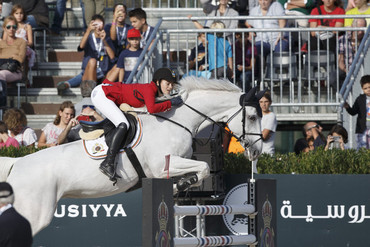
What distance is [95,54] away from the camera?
14.4 meters

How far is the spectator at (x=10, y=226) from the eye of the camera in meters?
5.82

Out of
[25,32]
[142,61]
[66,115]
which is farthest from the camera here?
Answer: [25,32]

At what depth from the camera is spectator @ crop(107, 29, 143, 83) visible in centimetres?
1369

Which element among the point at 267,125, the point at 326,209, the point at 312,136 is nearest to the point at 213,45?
the point at 267,125

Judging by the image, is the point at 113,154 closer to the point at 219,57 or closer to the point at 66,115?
the point at 66,115

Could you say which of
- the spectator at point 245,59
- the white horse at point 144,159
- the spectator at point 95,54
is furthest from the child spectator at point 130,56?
the white horse at point 144,159

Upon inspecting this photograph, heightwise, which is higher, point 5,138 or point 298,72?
point 298,72

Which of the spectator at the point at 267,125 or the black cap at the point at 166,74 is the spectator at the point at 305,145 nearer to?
the spectator at the point at 267,125

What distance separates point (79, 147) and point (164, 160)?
3.08 feet

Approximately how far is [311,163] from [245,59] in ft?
11.2

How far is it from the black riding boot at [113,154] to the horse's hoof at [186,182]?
2.27 feet

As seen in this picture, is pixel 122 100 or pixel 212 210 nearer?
pixel 212 210

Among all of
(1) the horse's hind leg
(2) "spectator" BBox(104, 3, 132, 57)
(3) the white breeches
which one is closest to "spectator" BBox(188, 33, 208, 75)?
(2) "spectator" BBox(104, 3, 132, 57)

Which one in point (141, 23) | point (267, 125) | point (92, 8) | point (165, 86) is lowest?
point (267, 125)
